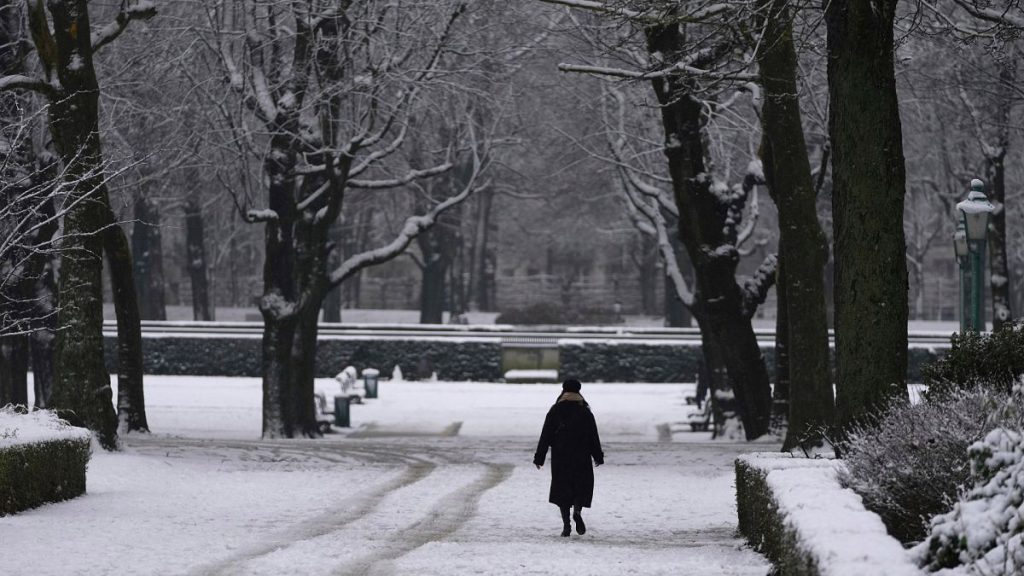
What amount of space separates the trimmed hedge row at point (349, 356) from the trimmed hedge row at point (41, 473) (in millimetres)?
28401

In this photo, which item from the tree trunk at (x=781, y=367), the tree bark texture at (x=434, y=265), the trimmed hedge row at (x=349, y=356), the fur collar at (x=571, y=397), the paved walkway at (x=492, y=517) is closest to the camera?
the paved walkway at (x=492, y=517)

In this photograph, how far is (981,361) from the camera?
12438 mm

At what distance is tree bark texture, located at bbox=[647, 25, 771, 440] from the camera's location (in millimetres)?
22078

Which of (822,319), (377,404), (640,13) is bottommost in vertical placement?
(377,404)

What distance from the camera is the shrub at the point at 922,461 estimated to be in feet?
27.1

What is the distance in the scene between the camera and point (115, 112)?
2620 centimetres

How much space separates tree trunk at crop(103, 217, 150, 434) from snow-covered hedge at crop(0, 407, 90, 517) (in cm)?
696

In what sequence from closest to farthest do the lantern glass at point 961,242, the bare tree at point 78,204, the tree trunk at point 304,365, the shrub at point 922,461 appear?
1. the shrub at point 922,461
2. the bare tree at point 78,204
3. the lantern glass at point 961,242
4. the tree trunk at point 304,365

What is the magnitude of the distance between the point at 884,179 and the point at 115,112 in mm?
17496

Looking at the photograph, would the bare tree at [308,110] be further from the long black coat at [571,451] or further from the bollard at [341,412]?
the long black coat at [571,451]

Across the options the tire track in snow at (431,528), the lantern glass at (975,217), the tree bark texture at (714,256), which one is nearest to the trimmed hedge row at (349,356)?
the tree bark texture at (714,256)

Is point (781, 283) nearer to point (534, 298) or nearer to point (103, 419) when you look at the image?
point (103, 419)

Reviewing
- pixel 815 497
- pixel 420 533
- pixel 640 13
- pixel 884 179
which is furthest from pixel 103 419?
pixel 815 497

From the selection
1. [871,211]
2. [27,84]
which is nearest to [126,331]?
[27,84]
